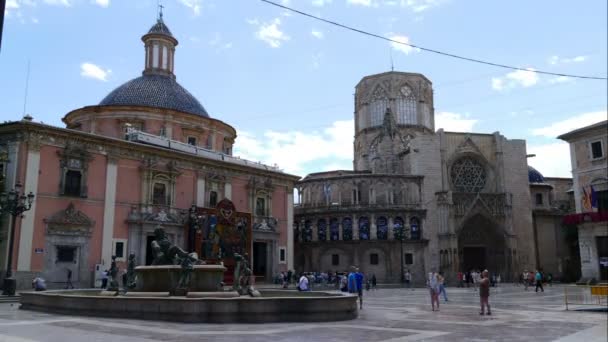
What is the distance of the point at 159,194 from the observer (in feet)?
111

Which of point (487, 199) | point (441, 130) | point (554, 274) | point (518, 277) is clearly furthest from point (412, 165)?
point (554, 274)

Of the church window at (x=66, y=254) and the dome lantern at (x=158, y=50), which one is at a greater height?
the dome lantern at (x=158, y=50)

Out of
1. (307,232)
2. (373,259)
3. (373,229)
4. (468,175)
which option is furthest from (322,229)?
(468,175)

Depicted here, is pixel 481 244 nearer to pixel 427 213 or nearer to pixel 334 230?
pixel 427 213

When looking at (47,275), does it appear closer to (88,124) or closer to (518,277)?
(88,124)

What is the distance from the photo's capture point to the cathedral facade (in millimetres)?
47875

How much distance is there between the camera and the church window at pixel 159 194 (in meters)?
33.4

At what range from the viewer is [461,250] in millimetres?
50500

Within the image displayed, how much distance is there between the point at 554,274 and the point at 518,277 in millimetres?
6147

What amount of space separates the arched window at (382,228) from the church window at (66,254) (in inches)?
1061

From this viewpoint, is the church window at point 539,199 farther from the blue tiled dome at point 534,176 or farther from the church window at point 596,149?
the church window at point 596,149

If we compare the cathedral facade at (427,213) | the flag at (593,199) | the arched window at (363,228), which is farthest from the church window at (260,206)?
the flag at (593,199)

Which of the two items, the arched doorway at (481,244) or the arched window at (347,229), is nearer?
the arched window at (347,229)

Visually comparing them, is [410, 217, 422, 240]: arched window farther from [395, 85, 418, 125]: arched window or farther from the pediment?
the pediment
